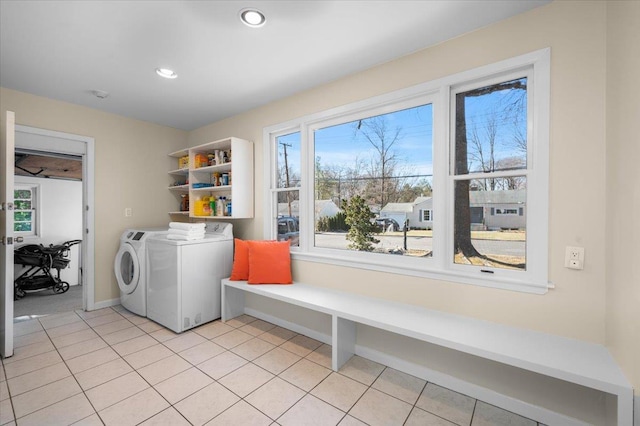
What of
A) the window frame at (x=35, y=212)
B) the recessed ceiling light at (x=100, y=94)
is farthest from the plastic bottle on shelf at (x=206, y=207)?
the window frame at (x=35, y=212)

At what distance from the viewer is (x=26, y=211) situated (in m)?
4.72

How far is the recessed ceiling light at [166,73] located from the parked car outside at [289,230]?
1.73 metres

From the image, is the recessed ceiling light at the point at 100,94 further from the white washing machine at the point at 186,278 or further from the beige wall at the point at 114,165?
the white washing machine at the point at 186,278

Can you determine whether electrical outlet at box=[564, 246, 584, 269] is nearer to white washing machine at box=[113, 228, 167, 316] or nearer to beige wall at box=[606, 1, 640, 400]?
beige wall at box=[606, 1, 640, 400]

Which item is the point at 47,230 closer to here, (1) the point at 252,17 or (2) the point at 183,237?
(2) the point at 183,237

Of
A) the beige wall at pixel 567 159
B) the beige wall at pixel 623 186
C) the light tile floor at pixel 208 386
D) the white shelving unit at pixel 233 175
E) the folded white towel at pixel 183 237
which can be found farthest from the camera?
the white shelving unit at pixel 233 175

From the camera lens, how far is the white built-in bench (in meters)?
1.25

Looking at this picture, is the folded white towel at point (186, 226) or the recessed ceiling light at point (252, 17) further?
the folded white towel at point (186, 226)

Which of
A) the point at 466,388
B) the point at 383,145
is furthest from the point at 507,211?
the point at 466,388

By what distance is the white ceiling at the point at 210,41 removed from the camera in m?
1.67

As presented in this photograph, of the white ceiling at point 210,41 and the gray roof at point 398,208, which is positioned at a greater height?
the white ceiling at point 210,41

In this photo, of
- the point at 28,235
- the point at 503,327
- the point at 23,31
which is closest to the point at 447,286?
the point at 503,327

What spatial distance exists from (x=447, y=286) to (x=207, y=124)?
3667 millimetres

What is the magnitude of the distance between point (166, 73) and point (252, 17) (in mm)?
1187
